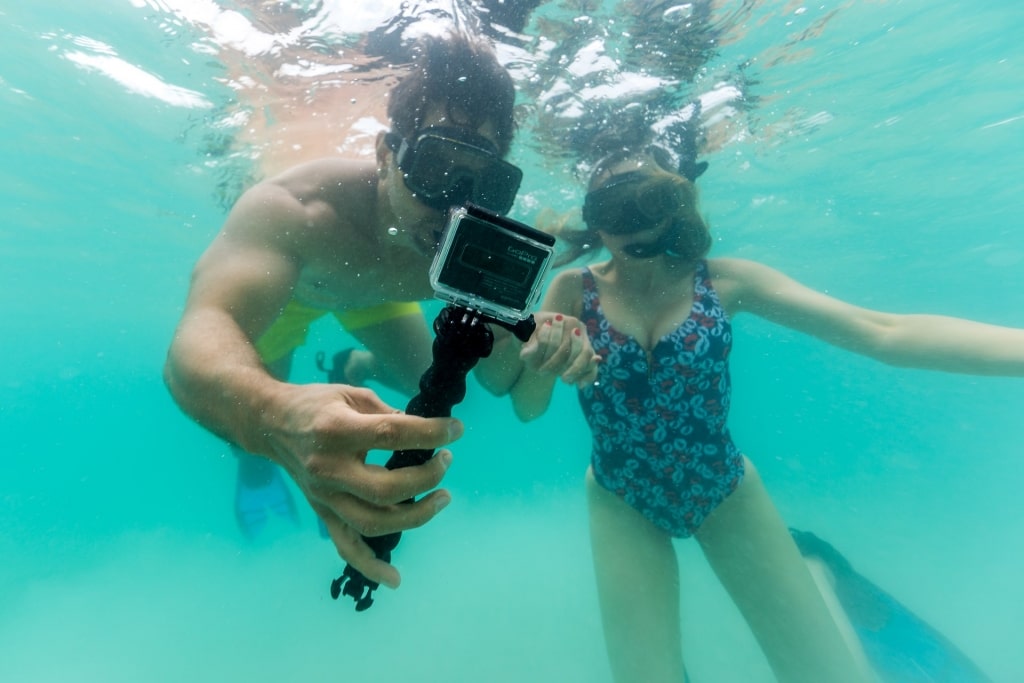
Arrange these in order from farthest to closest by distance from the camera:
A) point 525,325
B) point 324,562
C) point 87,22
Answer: point 324,562, point 87,22, point 525,325

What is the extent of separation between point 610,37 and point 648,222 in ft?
10.9

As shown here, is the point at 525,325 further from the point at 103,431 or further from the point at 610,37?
the point at 103,431

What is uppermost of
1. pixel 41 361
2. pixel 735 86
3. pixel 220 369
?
pixel 735 86

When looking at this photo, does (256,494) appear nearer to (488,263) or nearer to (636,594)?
(636,594)

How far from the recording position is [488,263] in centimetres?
132

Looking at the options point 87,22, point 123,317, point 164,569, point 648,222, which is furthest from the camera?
point 123,317

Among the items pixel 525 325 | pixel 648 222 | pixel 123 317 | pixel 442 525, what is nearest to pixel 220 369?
pixel 525 325

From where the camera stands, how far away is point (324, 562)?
17578mm

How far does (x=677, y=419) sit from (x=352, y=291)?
11.2 ft

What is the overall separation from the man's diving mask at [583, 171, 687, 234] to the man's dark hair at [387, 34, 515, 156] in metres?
1.06

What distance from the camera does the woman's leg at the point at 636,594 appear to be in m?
3.85

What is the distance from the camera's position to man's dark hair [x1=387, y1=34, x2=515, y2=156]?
4.21m

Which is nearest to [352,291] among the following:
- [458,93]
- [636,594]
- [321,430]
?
[458,93]

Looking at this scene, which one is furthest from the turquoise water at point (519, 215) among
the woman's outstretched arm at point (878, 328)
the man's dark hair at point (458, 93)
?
the woman's outstretched arm at point (878, 328)
